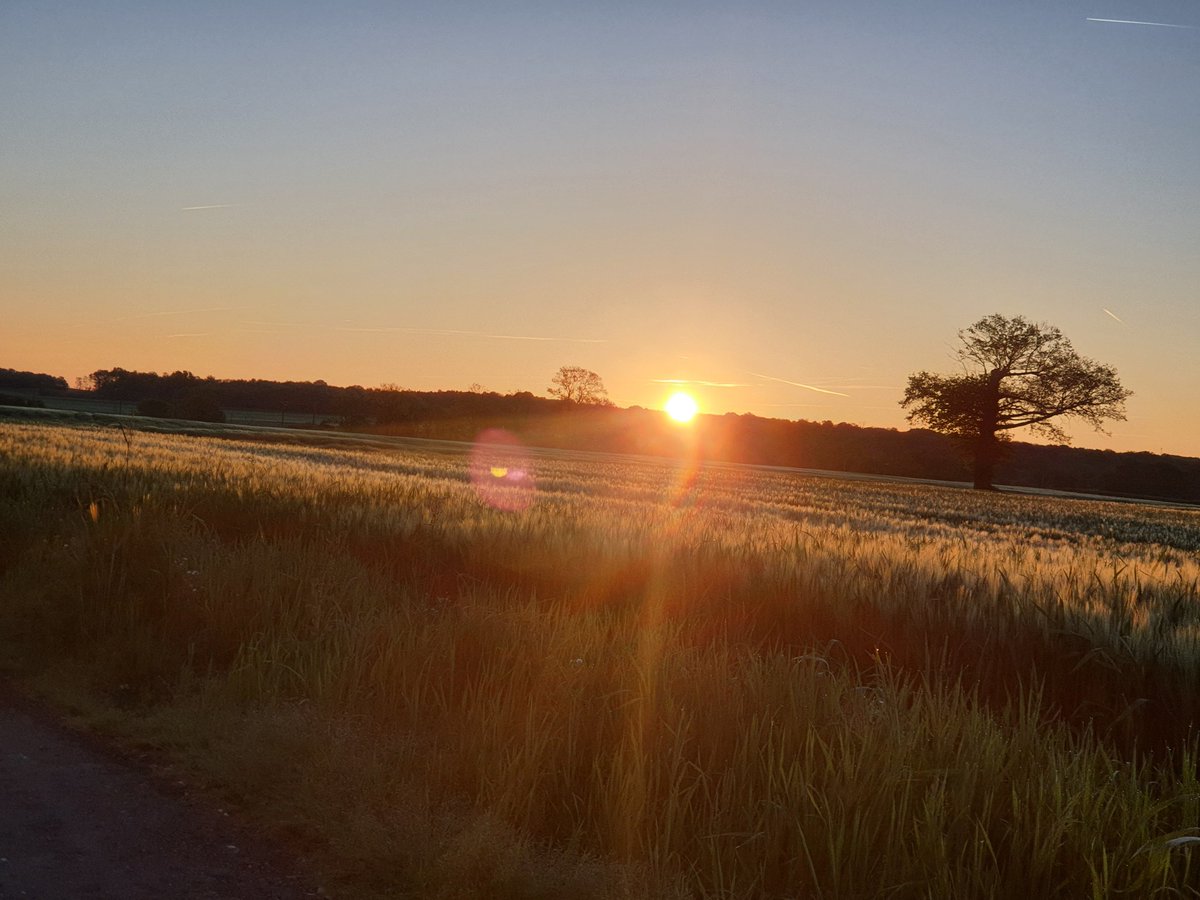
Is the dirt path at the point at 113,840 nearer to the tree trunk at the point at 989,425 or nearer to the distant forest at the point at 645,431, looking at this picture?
the tree trunk at the point at 989,425

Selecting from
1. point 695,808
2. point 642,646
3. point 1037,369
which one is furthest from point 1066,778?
point 1037,369

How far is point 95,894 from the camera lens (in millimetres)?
3293

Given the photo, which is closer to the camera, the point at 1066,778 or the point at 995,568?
the point at 1066,778

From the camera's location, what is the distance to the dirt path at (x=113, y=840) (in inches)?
133

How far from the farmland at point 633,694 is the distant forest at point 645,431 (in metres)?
78.7

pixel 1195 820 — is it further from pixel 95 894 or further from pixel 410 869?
pixel 95 894

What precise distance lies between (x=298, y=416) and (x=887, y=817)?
11153 centimetres

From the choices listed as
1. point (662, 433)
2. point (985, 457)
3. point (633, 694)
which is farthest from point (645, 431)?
point (633, 694)

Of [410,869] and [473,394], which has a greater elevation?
[473,394]

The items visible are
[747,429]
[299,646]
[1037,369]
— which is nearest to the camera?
[299,646]

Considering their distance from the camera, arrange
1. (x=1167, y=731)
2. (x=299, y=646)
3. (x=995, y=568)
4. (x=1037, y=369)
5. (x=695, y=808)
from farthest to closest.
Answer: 1. (x=1037, y=369)
2. (x=995, y=568)
3. (x=299, y=646)
4. (x=1167, y=731)
5. (x=695, y=808)

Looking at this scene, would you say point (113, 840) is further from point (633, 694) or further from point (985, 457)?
point (985, 457)

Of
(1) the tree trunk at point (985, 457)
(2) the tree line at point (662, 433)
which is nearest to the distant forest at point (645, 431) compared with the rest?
(2) the tree line at point (662, 433)

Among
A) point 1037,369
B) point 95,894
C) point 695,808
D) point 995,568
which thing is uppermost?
point 1037,369
